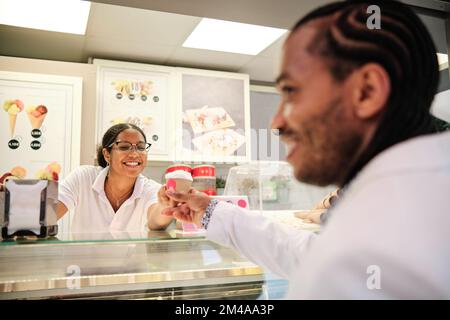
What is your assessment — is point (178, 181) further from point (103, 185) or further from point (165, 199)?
point (103, 185)

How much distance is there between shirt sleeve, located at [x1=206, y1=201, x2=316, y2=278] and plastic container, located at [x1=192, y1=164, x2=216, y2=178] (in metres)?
0.33

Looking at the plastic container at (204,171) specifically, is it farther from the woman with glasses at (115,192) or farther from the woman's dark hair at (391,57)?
the woman's dark hair at (391,57)

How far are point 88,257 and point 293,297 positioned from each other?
64cm

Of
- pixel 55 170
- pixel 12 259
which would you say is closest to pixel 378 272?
pixel 12 259

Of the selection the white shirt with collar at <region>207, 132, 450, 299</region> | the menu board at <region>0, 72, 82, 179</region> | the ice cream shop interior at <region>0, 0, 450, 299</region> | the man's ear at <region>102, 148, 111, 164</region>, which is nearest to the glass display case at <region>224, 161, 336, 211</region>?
the ice cream shop interior at <region>0, 0, 450, 299</region>

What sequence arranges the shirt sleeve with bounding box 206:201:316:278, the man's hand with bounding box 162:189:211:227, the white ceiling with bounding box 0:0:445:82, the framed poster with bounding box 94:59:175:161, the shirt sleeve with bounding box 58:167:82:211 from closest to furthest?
the shirt sleeve with bounding box 206:201:316:278
the man's hand with bounding box 162:189:211:227
the shirt sleeve with bounding box 58:167:82:211
the framed poster with bounding box 94:59:175:161
the white ceiling with bounding box 0:0:445:82

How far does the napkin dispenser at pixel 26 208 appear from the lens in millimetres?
814

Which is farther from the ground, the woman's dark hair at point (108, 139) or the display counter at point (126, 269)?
the woman's dark hair at point (108, 139)

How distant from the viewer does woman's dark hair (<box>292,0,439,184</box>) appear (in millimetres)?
558

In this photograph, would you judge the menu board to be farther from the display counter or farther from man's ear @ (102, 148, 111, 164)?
the display counter

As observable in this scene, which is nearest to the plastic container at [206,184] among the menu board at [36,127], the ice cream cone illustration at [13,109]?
the menu board at [36,127]

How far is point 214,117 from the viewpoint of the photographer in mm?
1624

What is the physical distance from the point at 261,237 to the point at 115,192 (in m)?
0.50
